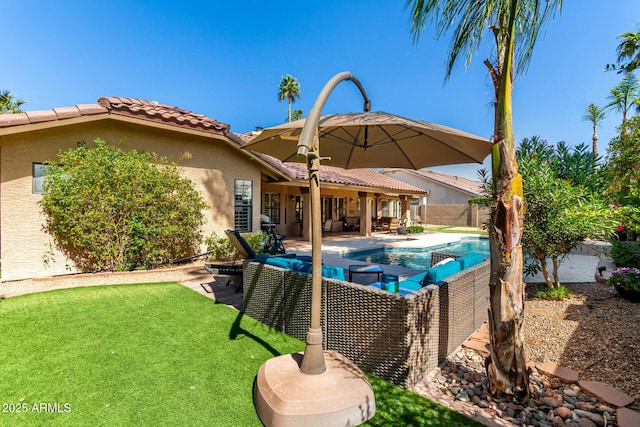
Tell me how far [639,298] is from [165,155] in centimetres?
1278

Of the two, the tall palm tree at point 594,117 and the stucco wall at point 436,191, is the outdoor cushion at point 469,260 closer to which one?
the stucco wall at point 436,191

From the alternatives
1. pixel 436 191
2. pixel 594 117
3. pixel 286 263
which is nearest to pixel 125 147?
pixel 286 263

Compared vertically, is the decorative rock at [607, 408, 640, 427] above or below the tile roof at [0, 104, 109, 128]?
below

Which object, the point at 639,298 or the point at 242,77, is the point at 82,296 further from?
the point at 242,77

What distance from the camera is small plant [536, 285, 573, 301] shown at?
20.4 ft

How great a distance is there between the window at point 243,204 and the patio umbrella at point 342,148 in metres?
5.98

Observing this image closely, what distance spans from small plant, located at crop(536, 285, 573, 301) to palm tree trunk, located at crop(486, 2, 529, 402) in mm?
4323

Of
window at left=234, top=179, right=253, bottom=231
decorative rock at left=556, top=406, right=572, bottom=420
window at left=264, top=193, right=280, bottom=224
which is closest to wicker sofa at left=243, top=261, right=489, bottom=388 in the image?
decorative rock at left=556, top=406, right=572, bottom=420

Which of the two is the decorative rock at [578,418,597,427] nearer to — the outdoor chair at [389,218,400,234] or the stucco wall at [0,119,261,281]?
the stucco wall at [0,119,261,281]

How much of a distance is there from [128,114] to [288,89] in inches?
1349

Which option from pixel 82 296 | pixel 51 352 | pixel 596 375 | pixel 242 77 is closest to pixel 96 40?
pixel 242 77

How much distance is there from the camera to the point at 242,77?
22125mm

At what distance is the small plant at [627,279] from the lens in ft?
18.4

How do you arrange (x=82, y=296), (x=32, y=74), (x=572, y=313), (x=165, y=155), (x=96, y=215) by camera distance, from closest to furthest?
(x=572, y=313), (x=82, y=296), (x=96, y=215), (x=165, y=155), (x=32, y=74)
